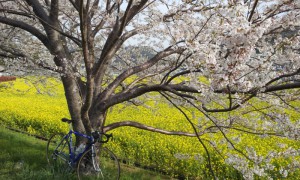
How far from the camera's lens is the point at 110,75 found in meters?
7.21

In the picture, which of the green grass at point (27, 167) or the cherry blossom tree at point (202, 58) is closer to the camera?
the cherry blossom tree at point (202, 58)

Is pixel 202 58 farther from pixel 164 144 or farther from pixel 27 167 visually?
pixel 164 144

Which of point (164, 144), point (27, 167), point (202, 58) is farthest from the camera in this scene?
point (164, 144)

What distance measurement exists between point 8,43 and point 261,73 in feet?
17.9

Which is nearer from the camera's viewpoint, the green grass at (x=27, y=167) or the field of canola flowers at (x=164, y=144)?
the green grass at (x=27, y=167)

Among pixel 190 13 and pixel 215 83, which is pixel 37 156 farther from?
pixel 215 83

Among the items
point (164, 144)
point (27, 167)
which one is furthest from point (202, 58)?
point (164, 144)

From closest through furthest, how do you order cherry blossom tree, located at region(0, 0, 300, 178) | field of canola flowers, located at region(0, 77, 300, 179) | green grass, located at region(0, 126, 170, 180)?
cherry blossom tree, located at region(0, 0, 300, 178) < green grass, located at region(0, 126, 170, 180) < field of canola flowers, located at region(0, 77, 300, 179)

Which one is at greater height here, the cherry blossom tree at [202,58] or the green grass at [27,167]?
the cherry blossom tree at [202,58]

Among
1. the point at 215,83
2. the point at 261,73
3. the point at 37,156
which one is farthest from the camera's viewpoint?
the point at 37,156

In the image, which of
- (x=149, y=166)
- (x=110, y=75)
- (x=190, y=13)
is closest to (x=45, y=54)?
(x=110, y=75)

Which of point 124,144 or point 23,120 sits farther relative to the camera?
point 23,120

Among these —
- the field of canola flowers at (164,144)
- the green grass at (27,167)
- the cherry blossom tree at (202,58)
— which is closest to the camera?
the cherry blossom tree at (202,58)

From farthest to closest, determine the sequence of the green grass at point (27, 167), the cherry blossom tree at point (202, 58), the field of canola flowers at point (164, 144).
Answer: the field of canola flowers at point (164, 144) < the green grass at point (27, 167) < the cherry blossom tree at point (202, 58)
